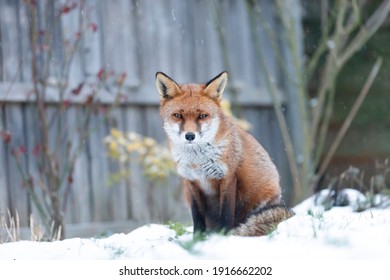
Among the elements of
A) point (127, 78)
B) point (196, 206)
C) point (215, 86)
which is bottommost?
point (196, 206)

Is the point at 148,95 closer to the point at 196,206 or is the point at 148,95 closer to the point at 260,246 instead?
the point at 196,206

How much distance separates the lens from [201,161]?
14.8 feet

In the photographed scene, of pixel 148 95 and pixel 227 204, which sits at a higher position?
pixel 148 95

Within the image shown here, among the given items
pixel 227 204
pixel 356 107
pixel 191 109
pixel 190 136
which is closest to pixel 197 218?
pixel 227 204

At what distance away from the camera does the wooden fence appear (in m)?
7.24

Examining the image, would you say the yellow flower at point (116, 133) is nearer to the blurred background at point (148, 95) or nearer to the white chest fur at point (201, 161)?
the blurred background at point (148, 95)

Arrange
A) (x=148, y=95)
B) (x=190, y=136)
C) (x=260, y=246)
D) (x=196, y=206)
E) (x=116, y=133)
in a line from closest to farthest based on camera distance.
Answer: (x=260, y=246)
(x=190, y=136)
(x=196, y=206)
(x=116, y=133)
(x=148, y=95)

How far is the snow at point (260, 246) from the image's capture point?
152 inches

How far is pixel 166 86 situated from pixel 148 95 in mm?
3670

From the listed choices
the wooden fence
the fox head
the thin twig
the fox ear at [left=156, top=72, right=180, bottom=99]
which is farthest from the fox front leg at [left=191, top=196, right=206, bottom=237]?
the thin twig

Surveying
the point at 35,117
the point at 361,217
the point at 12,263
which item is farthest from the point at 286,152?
the point at 12,263

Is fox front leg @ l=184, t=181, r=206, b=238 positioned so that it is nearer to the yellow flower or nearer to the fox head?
the fox head

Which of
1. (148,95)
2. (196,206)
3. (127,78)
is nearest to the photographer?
(196,206)

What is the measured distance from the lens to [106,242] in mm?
4746
